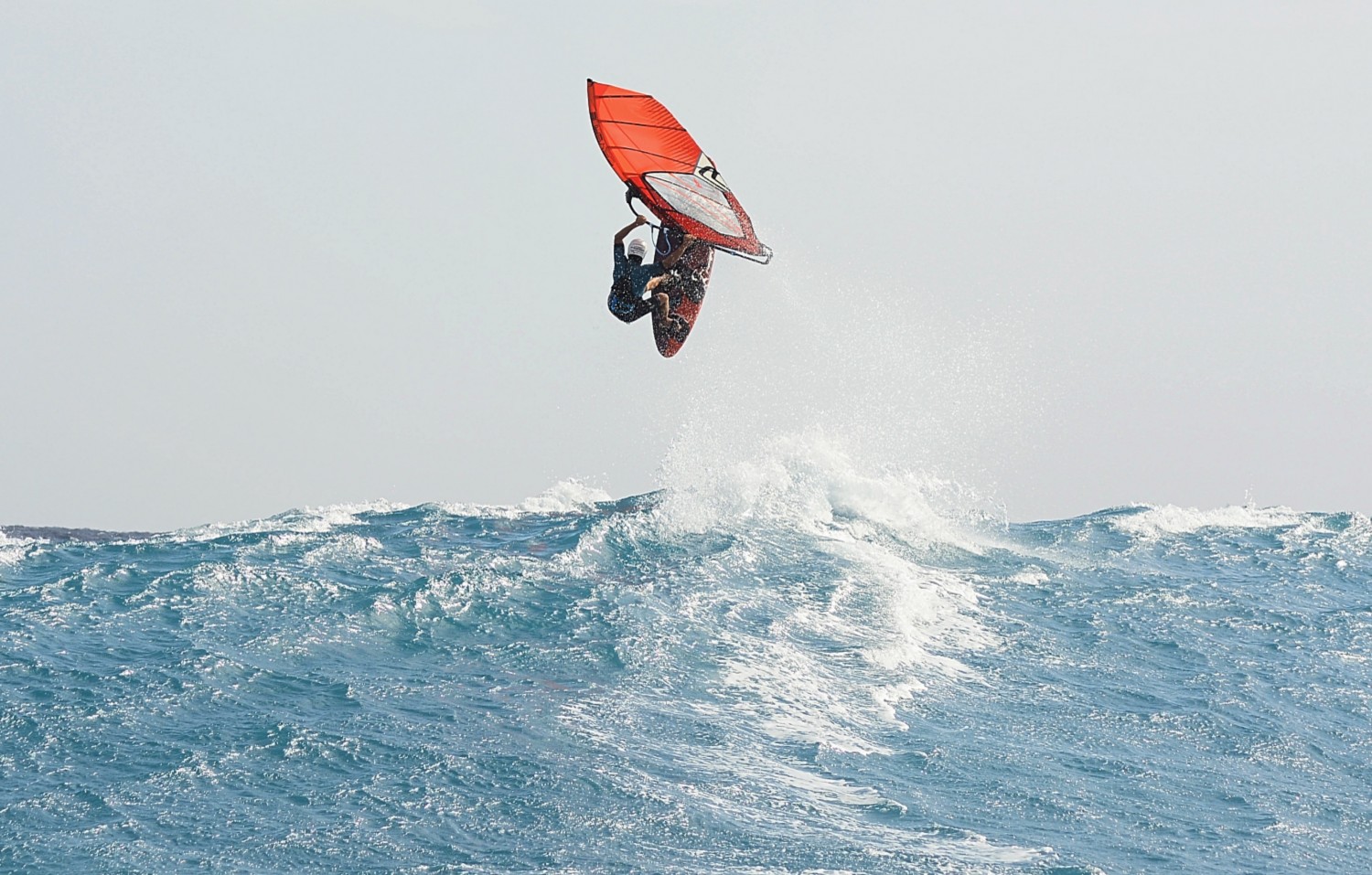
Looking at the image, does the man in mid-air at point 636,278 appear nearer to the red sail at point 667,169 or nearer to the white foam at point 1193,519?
the red sail at point 667,169

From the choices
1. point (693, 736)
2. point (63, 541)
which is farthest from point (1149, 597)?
point (63, 541)

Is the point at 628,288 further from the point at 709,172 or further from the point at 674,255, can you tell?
the point at 709,172

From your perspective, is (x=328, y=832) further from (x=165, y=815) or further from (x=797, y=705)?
(x=797, y=705)

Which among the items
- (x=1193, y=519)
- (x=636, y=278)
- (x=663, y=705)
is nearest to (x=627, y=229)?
(x=636, y=278)

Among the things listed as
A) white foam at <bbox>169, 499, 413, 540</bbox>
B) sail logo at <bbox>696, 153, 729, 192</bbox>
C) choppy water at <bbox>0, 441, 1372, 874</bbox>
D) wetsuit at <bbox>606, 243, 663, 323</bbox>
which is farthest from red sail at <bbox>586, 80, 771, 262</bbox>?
white foam at <bbox>169, 499, 413, 540</bbox>

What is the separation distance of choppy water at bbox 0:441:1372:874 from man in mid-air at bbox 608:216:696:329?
4801 mm

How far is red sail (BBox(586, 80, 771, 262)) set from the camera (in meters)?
17.4

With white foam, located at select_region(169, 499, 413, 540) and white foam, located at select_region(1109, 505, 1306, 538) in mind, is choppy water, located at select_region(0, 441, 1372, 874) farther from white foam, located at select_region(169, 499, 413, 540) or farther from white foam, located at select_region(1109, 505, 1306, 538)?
white foam, located at select_region(1109, 505, 1306, 538)

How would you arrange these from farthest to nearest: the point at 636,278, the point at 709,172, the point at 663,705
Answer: the point at 709,172
the point at 636,278
the point at 663,705

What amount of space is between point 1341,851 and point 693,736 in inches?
307

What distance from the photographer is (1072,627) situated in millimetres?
21125

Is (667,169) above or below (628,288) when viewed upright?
above

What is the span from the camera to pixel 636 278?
691 inches

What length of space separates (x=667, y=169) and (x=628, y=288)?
209 centimetres
